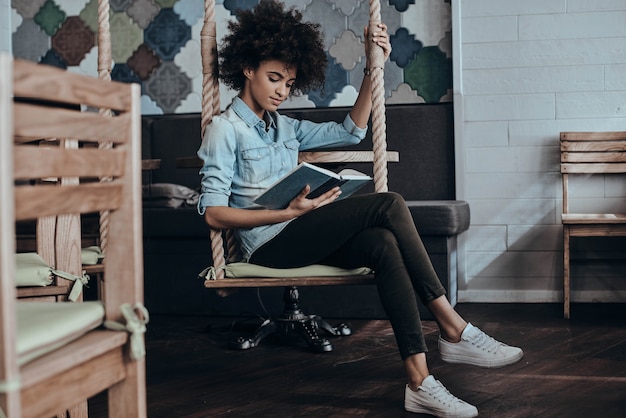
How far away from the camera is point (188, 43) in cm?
411

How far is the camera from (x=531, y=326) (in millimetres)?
3100

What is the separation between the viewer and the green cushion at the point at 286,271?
2093 mm

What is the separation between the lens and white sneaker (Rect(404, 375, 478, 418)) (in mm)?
1879

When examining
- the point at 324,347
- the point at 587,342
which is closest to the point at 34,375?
the point at 324,347

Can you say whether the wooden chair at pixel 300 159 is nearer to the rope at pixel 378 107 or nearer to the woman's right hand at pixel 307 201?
the rope at pixel 378 107

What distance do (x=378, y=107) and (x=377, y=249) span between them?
1.43ft

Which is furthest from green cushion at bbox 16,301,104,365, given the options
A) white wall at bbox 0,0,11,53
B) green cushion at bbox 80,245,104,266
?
white wall at bbox 0,0,11,53

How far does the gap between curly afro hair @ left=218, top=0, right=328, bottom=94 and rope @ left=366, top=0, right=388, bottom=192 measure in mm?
272

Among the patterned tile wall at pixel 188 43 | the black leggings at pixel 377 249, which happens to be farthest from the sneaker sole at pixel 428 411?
the patterned tile wall at pixel 188 43

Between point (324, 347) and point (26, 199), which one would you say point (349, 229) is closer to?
point (324, 347)

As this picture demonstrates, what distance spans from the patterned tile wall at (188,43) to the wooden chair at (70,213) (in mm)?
2642

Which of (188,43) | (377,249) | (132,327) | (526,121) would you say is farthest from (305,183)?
(188,43)

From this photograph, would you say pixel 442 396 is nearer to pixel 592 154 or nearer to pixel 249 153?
pixel 249 153

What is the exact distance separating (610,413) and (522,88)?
216cm
